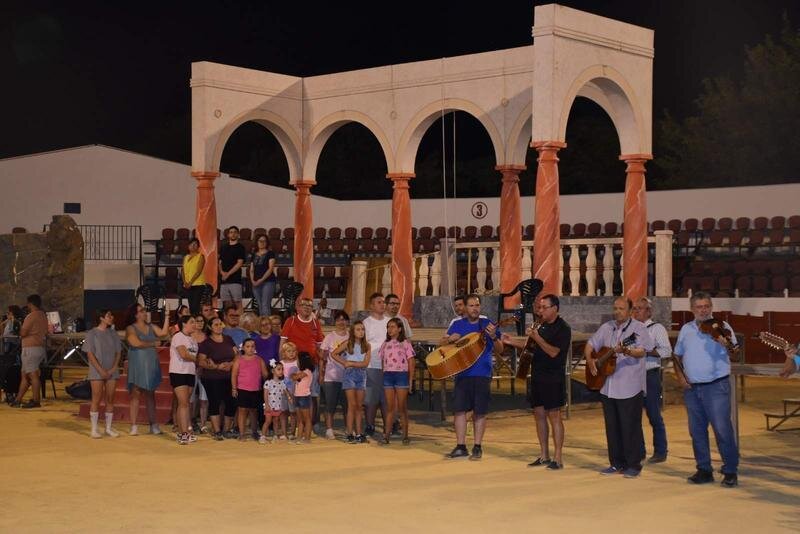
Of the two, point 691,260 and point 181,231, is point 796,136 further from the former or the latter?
point 181,231

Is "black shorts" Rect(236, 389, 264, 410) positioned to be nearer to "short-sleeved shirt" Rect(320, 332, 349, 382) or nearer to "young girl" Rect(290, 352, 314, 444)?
"young girl" Rect(290, 352, 314, 444)

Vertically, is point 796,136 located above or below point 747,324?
above

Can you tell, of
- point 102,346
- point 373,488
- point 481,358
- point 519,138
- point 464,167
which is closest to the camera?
point 373,488

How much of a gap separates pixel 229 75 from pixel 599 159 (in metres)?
26.5

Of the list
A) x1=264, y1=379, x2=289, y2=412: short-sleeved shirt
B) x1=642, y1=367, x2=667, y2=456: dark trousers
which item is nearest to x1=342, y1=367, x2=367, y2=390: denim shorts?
x1=264, y1=379, x2=289, y2=412: short-sleeved shirt

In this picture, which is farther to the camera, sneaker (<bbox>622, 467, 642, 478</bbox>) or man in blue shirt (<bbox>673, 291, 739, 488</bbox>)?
sneaker (<bbox>622, 467, 642, 478</bbox>)

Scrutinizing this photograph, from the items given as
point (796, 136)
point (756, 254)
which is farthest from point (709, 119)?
point (756, 254)

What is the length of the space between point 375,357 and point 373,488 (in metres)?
3.46

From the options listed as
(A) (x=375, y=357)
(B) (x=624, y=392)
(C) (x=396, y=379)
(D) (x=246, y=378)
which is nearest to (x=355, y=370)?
(A) (x=375, y=357)

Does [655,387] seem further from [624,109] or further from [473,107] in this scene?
[473,107]

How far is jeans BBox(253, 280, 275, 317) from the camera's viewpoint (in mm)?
18484

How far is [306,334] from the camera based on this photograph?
1439cm

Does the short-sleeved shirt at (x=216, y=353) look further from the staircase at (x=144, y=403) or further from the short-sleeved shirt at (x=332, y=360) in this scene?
the staircase at (x=144, y=403)

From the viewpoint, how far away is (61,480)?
11.3m
